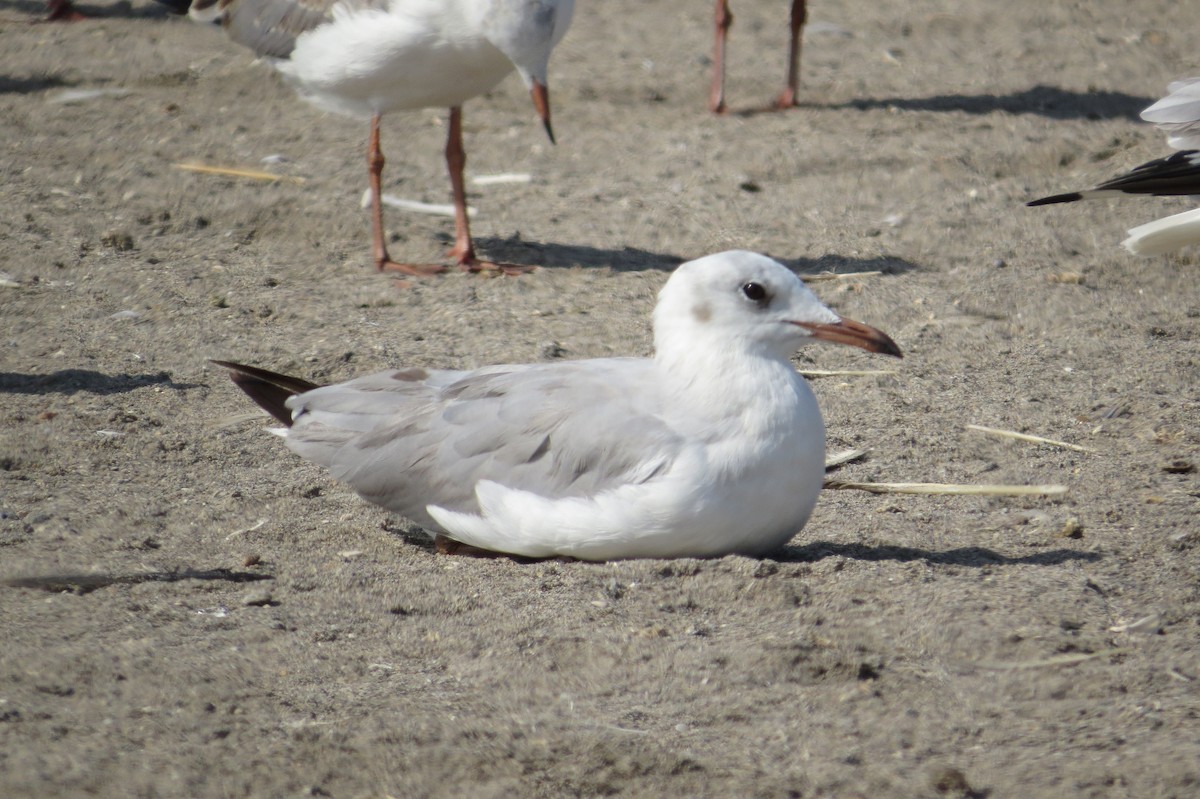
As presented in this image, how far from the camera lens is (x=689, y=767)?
313cm

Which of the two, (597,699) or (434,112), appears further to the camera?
(434,112)

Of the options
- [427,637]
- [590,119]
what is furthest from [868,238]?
[427,637]

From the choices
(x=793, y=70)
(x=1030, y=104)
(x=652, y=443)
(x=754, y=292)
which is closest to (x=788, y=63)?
(x=793, y=70)

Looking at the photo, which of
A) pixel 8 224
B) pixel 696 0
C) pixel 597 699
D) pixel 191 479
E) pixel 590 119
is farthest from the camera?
pixel 696 0

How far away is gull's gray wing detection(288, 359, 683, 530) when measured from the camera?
4.04 meters

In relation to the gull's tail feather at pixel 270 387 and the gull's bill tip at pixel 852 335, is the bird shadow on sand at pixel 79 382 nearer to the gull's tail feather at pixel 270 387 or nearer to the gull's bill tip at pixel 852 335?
the gull's tail feather at pixel 270 387

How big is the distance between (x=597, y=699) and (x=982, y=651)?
94 centimetres

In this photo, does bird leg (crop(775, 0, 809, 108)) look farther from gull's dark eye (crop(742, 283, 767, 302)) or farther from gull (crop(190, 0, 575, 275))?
gull's dark eye (crop(742, 283, 767, 302))

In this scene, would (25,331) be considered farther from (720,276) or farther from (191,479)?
(720,276)

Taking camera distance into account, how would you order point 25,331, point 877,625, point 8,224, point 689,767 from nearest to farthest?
point 689,767 → point 877,625 → point 25,331 → point 8,224

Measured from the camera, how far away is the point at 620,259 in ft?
23.7

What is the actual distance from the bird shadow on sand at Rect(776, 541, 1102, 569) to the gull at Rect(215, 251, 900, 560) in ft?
0.57

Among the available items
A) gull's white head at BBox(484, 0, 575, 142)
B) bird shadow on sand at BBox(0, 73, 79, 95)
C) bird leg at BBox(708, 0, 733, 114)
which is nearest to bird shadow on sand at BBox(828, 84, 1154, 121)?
bird leg at BBox(708, 0, 733, 114)

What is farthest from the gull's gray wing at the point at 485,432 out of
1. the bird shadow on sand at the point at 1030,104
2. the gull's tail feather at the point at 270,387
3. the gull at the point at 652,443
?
the bird shadow on sand at the point at 1030,104
